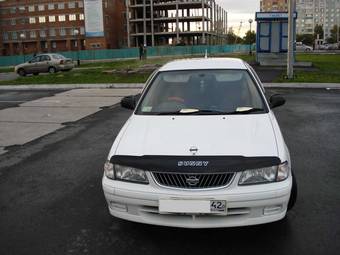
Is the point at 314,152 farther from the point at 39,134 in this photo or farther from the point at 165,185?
the point at 39,134

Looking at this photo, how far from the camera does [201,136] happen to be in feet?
13.1

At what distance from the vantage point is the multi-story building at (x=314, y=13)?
149750 millimetres

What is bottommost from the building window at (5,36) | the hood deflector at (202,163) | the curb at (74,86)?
the curb at (74,86)

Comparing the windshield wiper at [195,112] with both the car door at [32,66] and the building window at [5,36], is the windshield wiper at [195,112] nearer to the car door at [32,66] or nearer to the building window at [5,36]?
the car door at [32,66]

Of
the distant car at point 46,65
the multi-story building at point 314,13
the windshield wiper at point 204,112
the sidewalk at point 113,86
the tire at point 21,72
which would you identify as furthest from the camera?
the multi-story building at point 314,13

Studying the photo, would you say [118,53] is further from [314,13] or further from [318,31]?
[314,13]

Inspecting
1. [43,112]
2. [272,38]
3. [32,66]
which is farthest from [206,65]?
[32,66]

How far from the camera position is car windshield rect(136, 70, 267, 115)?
485 cm

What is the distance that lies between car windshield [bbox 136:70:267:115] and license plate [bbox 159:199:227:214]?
57.2 inches

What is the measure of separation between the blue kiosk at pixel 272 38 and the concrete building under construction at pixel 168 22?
68.6 metres

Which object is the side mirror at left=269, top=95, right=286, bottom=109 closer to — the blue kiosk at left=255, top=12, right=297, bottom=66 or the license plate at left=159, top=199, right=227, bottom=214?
the license plate at left=159, top=199, right=227, bottom=214

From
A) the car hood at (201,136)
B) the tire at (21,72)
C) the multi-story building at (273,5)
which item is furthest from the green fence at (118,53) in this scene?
the multi-story building at (273,5)

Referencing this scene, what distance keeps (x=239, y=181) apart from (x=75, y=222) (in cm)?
185

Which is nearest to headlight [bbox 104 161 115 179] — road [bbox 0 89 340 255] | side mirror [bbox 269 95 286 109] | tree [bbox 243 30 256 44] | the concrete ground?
road [bbox 0 89 340 255]
